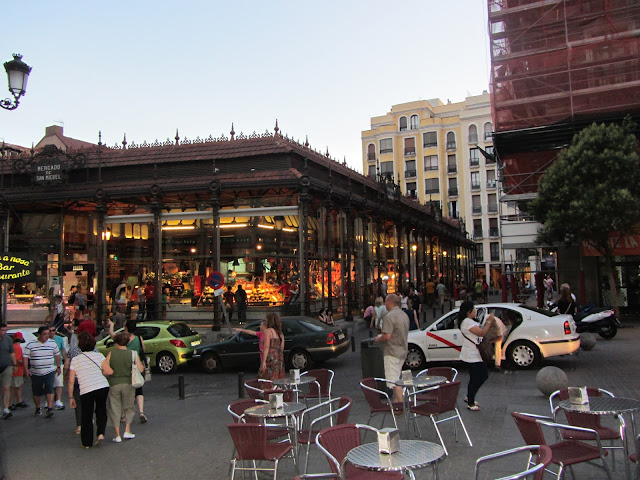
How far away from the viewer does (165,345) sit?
14.7 meters

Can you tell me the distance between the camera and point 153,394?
12.1 metres

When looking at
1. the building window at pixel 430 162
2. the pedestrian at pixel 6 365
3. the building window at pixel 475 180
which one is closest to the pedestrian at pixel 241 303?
the pedestrian at pixel 6 365

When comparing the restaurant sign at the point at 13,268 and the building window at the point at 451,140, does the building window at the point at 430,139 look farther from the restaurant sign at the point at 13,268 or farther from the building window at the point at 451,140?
the restaurant sign at the point at 13,268

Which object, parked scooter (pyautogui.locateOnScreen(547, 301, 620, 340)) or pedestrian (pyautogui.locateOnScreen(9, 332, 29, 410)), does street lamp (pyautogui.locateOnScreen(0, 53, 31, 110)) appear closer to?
pedestrian (pyautogui.locateOnScreen(9, 332, 29, 410))

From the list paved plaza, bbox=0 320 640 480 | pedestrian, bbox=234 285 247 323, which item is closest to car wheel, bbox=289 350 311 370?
paved plaza, bbox=0 320 640 480

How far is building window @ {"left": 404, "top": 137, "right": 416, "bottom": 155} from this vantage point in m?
73.0

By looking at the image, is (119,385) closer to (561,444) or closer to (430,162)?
(561,444)

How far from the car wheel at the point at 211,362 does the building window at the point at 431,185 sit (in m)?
59.9

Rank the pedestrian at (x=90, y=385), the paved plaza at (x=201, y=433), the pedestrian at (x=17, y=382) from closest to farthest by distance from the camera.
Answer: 1. the paved plaza at (x=201, y=433)
2. the pedestrian at (x=90, y=385)
3. the pedestrian at (x=17, y=382)

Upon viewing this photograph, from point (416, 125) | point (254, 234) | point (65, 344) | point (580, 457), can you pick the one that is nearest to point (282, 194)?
point (254, 234)

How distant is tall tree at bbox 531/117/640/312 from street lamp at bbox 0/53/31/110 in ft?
55.7

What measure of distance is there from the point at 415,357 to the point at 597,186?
416 inches

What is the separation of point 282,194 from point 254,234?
1870mm

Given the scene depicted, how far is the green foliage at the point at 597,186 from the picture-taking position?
62.6 ft
